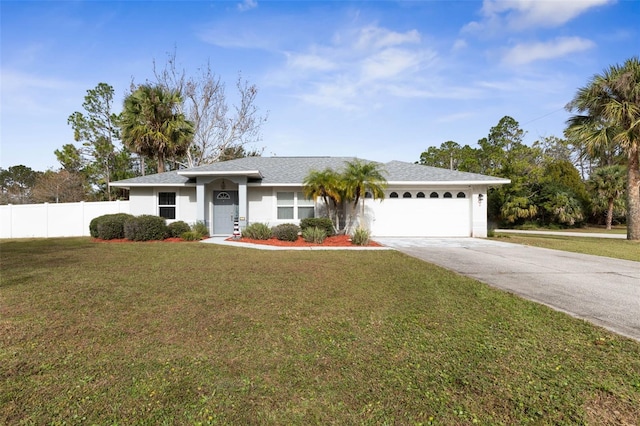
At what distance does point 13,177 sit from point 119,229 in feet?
Answer: 167

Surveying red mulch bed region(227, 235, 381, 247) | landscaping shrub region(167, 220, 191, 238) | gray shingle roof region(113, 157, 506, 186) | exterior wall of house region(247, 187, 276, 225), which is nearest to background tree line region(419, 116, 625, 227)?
gray shingle roof region(113, 157, 506, 186)

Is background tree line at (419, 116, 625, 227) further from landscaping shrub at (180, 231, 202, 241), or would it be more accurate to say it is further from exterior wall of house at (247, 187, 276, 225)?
landscaping shrub at (180, 231, 202, 241)

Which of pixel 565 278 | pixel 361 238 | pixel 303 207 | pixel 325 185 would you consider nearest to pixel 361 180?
pixel 325 185

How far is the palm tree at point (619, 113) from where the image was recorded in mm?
14805

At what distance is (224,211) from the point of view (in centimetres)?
1714

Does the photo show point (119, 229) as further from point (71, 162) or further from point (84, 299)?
point (71, 162)

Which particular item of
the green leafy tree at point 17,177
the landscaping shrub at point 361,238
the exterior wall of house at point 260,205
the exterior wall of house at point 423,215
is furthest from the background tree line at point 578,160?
the green leafy tree at point 17,177

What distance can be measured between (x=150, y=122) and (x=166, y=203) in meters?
5.42

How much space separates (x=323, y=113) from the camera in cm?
1981

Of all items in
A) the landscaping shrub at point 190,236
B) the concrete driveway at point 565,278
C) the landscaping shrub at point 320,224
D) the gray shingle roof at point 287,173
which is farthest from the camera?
the gray shingle roof at point 287,173

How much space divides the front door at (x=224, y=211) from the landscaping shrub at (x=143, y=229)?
2.93 metres

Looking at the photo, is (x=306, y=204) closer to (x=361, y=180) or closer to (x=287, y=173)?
(x=287, y=173)

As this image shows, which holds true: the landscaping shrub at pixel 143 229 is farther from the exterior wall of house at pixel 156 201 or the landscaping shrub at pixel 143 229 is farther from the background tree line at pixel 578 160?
the background tree line at pixel 578 160

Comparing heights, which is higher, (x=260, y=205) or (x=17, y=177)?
(x=17, y=177)
